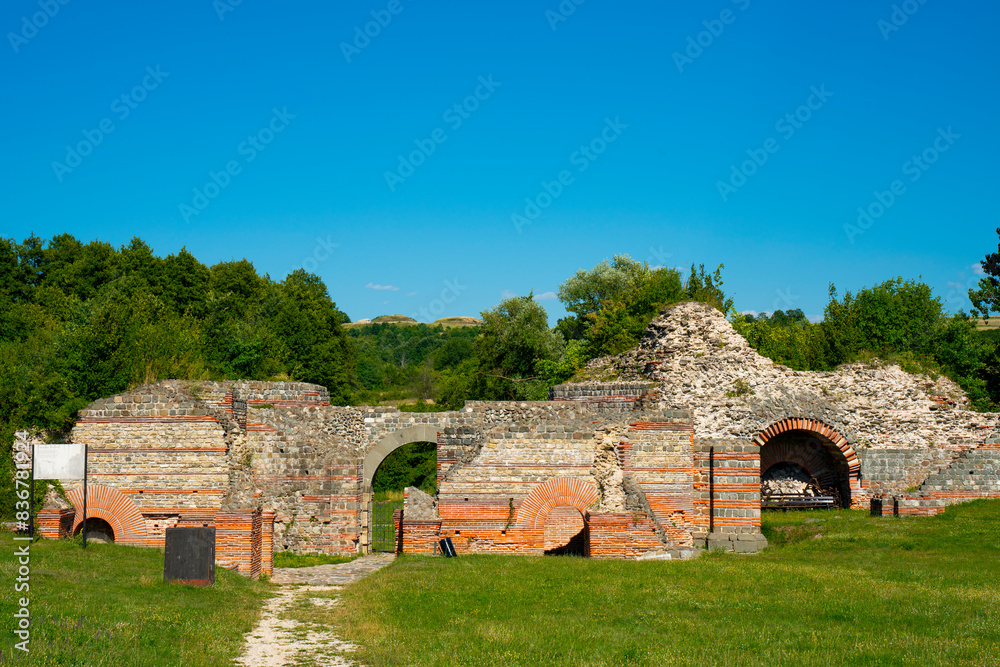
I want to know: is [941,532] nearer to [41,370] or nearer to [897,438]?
[897,438]

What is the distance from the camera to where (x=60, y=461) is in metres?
13.9

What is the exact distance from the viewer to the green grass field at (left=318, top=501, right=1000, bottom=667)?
757cm

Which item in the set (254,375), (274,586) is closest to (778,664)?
(274,586)

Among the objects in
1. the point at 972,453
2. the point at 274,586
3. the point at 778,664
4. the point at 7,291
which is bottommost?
the point at 274,586

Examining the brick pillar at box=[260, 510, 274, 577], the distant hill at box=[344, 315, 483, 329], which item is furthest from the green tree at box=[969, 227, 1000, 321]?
the distant hill at box=[344, 315, 483, 329]

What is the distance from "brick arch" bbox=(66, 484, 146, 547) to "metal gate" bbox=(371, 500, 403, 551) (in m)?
5.05

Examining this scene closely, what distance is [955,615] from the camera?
877 cm

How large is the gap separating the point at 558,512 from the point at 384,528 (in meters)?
6.87

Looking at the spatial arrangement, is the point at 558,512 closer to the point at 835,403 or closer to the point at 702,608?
the point at 702,608

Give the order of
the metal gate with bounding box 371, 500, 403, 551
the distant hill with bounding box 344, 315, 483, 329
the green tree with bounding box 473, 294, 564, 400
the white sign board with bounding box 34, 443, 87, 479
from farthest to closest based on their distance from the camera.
Answer: 1. the distant hill with bounding box 344, 315, 483, 329
2. the green tree with bounding box 473, 294, 564, 400
3. the metal gate with bounding box 371, 500, 403, 551
4. the white sign board with bounding box 34, 443, 87, 479

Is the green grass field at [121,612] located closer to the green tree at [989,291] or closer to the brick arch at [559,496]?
the brick arch at [559,496]

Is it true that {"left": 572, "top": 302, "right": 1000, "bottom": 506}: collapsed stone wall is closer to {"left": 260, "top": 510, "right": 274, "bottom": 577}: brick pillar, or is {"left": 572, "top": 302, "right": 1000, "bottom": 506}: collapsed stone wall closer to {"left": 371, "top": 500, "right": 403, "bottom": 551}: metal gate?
{"left": 371, "top": 500, "right": 403, "bottom": 551}: metal gate

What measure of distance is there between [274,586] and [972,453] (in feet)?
49.6

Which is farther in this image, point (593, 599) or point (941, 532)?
point (941, 532)
